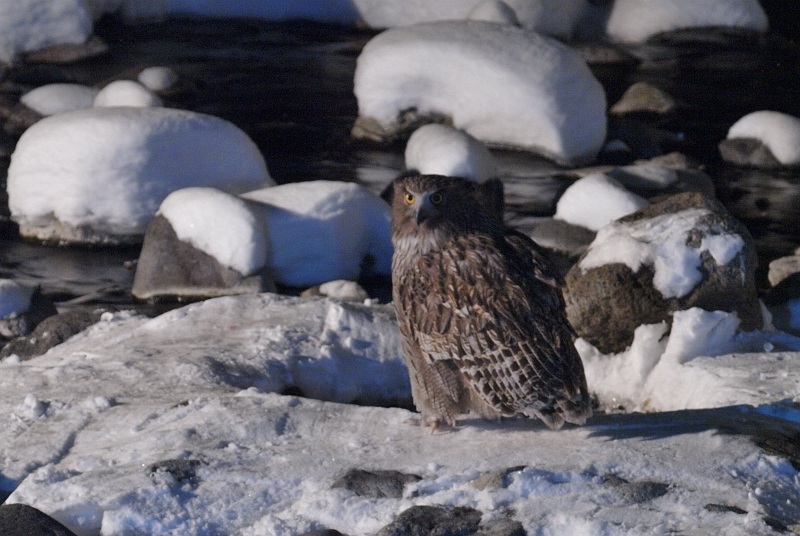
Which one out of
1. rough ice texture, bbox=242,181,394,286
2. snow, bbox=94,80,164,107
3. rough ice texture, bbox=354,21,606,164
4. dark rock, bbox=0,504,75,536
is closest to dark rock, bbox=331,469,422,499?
dark rock, bbox=0,504,75,536

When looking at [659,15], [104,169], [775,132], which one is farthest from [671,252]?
[659,15]

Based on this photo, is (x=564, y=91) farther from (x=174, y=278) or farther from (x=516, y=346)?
(x=516, y=346)

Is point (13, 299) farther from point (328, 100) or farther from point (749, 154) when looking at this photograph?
point (749, 154)

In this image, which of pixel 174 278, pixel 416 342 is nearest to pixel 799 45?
pixel 174 278

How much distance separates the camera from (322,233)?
9.31 m

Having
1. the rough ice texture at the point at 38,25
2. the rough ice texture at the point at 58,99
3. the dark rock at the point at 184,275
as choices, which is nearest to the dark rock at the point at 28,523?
the dark rock at the point at 184,275

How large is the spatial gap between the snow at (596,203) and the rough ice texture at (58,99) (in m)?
6.48

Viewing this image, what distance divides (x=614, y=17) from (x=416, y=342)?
16.3 meters

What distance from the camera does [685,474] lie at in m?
3.79

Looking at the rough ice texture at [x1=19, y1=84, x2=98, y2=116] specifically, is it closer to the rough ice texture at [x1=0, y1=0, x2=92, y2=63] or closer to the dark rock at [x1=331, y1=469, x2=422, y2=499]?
the rough ice texture at [x1=0, y1=0, x2=92, y2=63]

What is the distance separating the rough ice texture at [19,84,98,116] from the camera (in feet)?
44.2

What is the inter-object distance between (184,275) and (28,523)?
555 centimetres

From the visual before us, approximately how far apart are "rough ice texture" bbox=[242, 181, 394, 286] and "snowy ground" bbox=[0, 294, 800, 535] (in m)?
3.54

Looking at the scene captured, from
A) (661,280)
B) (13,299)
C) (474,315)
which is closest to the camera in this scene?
(474,315)
